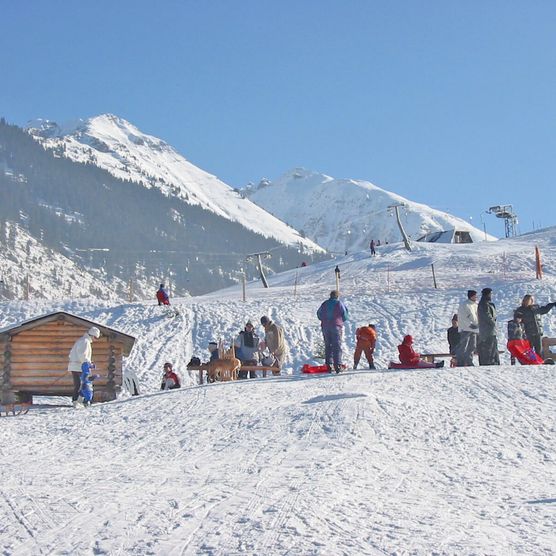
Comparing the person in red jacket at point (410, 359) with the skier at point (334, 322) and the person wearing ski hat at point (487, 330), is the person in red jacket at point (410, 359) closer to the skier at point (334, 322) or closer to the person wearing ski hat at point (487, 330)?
the person wearing ski hat at point (487, 330)

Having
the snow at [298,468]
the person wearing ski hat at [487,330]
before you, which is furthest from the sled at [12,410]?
the person wearing ski hat at [487,330]

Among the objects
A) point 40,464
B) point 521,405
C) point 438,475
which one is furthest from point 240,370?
point 438,475

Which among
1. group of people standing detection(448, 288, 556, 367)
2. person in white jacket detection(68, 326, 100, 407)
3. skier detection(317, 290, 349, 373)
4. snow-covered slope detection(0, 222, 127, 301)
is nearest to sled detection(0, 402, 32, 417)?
person in white jacket detection(68, 326, 100, 407)

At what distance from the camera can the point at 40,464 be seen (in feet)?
32.1

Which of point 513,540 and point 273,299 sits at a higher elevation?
point 273,299

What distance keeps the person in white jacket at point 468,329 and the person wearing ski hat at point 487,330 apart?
0.39ft

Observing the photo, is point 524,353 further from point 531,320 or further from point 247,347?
point 247,347

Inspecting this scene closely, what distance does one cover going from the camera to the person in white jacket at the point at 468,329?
658 inches

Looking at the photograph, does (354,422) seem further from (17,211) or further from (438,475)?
(17,211)

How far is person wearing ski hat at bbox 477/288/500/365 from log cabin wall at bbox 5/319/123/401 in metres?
7.52

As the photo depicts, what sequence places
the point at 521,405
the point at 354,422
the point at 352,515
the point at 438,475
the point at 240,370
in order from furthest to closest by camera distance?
1. the point at 240,370
2. the point at 521,405
3. the point at 354,422
4. the point at 438,475
5. the point at 352,515

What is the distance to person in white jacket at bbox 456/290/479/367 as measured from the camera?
54.9 feet

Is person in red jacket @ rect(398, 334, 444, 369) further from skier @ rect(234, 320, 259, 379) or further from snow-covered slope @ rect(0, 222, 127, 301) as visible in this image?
snow-covered slope @ rect(0, 222, 127, 301)

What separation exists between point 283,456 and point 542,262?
39422mm
